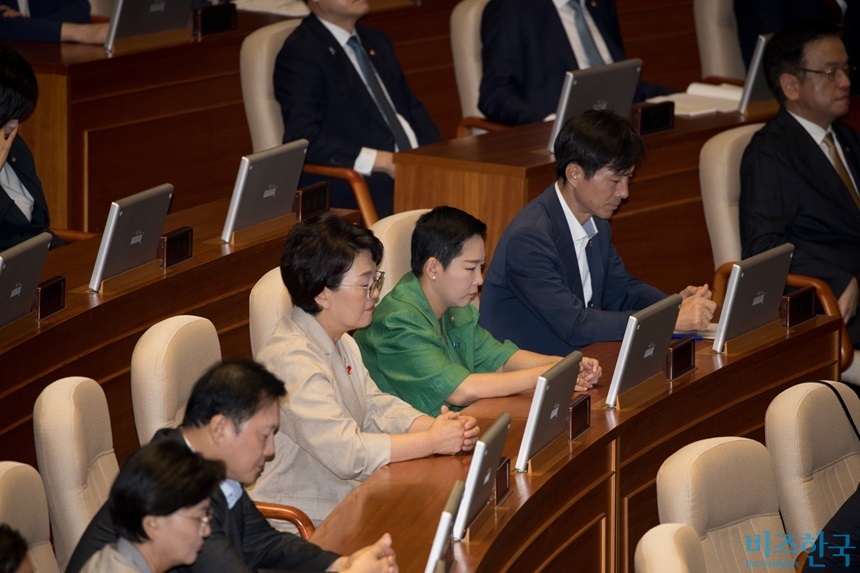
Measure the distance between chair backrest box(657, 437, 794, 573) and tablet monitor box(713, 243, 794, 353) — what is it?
60 cm

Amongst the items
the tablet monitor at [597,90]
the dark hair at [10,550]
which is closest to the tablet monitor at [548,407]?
the dark hair at [10,550]

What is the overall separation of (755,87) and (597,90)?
2.68 feet

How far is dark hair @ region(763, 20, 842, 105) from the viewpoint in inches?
165

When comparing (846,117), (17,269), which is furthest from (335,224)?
(846,117)

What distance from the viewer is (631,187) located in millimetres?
4285

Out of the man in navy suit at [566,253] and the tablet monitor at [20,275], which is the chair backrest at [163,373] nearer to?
the tablet monitor at [20,275]

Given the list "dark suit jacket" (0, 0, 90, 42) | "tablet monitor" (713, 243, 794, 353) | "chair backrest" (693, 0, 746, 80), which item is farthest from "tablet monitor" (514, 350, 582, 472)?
"chair backrest" (693, 0, 746, 80)

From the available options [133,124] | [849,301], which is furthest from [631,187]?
[133,124]

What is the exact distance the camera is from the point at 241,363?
7.12 ft

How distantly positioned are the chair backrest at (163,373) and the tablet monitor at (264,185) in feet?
2.94

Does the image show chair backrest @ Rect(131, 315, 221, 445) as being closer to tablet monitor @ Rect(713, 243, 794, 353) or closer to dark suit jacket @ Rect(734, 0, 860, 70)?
tablet monitor @ Rect(713, 243, 794, 353)

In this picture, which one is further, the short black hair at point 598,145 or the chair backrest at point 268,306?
the short black hair at point 598,145

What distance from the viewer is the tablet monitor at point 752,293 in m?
3.05

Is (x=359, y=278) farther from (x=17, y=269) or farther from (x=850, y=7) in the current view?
(x=850, y=7)
